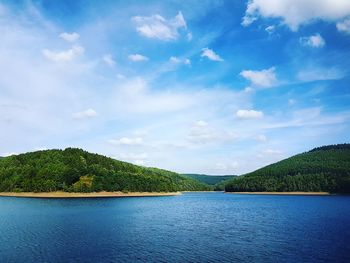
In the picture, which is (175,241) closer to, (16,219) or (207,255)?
(207,255)

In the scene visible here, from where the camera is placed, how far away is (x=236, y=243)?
50750mm

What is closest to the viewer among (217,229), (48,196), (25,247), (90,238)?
(25,247)

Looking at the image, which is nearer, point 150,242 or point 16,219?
point 150,242

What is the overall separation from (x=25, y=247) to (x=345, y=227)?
Result: 5783 centimetres

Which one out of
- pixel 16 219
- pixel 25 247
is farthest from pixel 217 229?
pixel 16 219

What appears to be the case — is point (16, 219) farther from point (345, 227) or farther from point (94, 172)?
A: point (94, 172)

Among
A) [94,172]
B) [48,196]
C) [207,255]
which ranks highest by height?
[94,172]

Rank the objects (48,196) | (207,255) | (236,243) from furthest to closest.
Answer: (48,196) → (236,243) → (207,255)

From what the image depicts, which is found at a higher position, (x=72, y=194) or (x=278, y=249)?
(x=72, y=194)

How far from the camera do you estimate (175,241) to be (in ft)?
173

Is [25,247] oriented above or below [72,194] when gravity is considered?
below

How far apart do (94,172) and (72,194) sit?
20.7m

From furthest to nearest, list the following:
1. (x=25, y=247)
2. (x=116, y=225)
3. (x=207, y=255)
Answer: (x=116, y=225) → (x=25, y=247) → (x=207, y=255)

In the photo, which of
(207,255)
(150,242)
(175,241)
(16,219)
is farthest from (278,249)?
(16,219)
